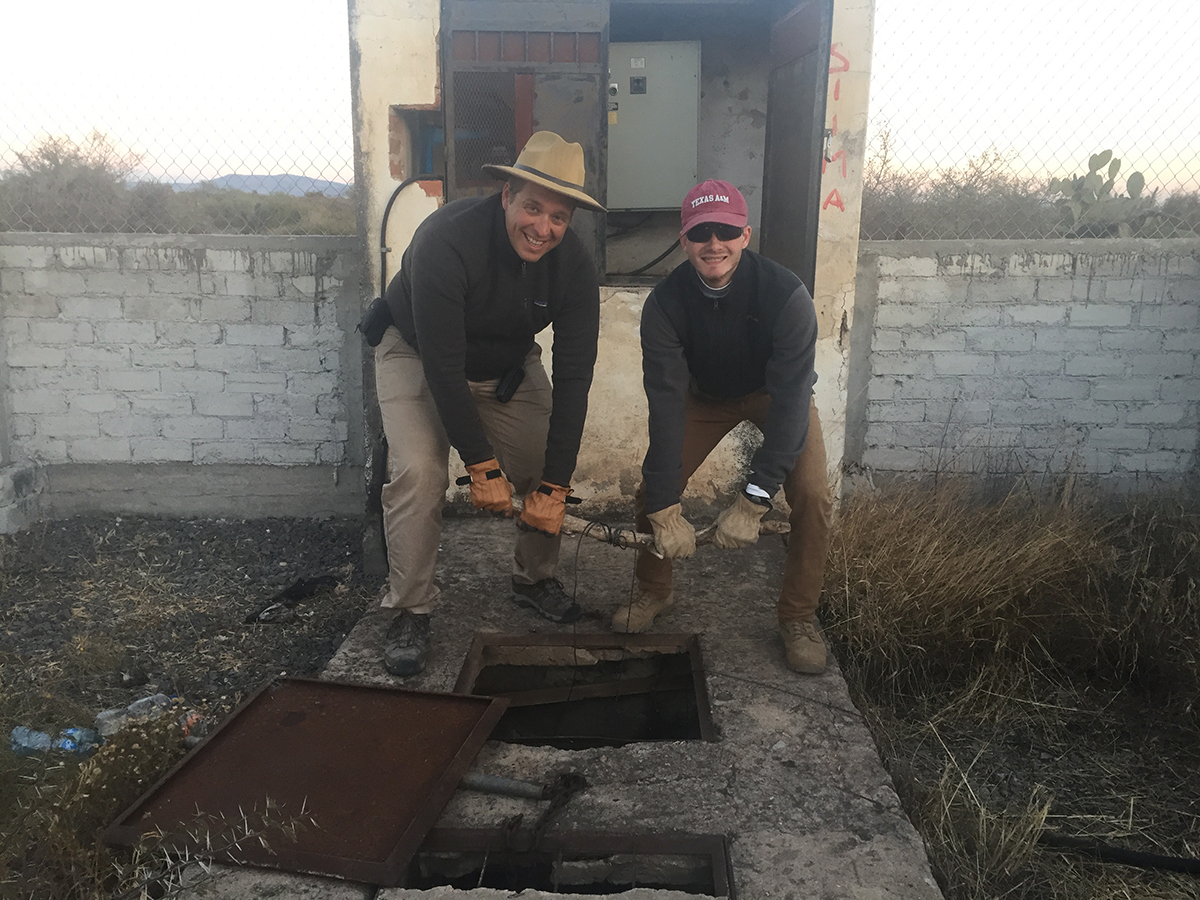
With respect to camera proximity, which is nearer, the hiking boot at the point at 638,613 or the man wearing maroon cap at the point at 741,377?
the man wearing maroon cap at the point at 741,377

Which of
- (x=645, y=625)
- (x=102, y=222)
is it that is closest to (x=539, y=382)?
(x=645, y=625)

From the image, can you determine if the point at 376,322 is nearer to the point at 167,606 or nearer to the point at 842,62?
the point at 167,606

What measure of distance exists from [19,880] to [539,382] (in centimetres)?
211

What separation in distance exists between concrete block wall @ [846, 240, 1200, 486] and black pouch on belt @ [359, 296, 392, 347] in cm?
287

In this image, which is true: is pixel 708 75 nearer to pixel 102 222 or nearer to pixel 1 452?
pixel 1 452

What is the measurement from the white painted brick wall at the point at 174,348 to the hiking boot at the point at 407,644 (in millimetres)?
2135

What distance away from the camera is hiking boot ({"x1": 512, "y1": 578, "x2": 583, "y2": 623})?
324cm

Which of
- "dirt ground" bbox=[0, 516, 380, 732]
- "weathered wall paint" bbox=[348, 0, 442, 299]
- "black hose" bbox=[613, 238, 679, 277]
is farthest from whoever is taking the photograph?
"black hose" bbox=[613, 238, 679, 277]

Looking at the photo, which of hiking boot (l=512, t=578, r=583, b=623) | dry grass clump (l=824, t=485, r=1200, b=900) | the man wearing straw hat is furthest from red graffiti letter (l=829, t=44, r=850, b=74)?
hiking boot (l=512, t=578, r=583, b=623)

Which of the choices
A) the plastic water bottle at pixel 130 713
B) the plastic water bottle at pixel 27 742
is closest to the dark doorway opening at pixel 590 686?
the plastic water bottle at pixel 130 713

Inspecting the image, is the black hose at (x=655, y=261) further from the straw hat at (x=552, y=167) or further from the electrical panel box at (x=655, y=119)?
the straw hat at (x=552, y=167)

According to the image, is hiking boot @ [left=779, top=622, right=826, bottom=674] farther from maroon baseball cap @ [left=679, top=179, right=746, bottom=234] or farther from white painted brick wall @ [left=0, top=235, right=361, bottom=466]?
white painted brick wall @ [left=0, top=235, right=361, bottom=466]

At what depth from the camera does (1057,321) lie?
496cm

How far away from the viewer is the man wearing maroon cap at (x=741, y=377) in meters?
2.79
